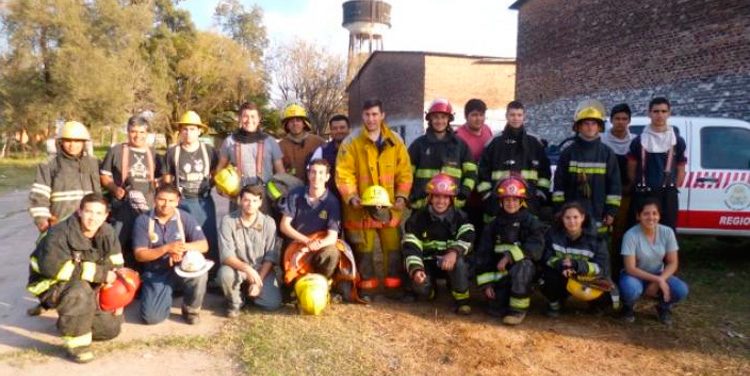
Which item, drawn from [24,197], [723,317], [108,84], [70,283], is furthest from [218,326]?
[108,84]

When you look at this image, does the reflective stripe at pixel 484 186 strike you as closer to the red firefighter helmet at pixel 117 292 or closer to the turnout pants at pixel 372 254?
the turnout pants at pixel 372 254

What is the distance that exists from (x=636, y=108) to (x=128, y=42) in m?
25.7

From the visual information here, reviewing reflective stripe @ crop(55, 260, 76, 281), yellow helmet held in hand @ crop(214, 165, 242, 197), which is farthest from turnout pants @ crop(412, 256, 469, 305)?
reflective stripe @ crop(55, 260, 76, 281)

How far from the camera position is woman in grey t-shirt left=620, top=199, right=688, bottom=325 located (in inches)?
183

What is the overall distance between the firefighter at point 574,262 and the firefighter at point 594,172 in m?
0.27

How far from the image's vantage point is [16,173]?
20.9m

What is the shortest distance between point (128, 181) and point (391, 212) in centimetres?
254

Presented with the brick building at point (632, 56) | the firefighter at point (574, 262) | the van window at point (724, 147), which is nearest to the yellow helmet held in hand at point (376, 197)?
the firefighter at point (574, 262)

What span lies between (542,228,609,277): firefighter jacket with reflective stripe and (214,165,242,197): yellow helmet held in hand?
3.01 meters

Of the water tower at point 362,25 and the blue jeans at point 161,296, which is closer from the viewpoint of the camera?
the blue jeans at point 161,296

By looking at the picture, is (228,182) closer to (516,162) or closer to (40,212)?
(40,212)

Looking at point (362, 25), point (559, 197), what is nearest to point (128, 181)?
point (559, 197)

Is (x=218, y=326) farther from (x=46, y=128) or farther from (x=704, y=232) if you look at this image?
(x=46, y=128)

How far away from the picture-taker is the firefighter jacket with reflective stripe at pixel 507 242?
188 inches
